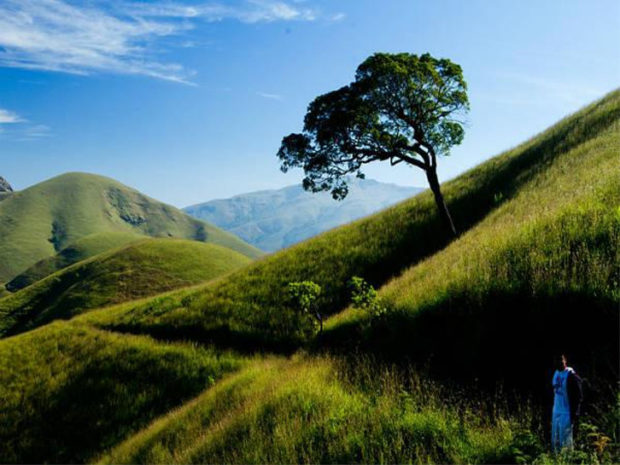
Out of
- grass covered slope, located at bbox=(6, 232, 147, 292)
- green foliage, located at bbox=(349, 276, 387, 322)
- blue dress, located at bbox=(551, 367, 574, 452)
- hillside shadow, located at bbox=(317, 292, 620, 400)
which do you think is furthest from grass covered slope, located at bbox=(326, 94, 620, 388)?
grass covered slope, located at bbox=(6, 232, 147, 292)

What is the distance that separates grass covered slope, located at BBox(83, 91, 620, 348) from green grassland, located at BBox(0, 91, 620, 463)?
0.61 feet

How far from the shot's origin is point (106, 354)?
19.9 meters

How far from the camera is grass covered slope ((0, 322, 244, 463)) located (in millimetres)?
14586

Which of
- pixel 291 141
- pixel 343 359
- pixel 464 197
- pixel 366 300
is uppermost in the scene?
pixel 291 141

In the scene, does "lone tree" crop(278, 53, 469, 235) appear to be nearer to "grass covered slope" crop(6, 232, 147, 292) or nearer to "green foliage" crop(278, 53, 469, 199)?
"green foliage" crop(278, 53, 469, 199)

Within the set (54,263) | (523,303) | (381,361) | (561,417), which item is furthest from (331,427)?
(54,263)

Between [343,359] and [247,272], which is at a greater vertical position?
[247,272]

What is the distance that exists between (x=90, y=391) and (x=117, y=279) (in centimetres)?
5477

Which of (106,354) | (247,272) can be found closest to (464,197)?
(247,272)

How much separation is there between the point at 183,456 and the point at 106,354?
13.8 meters

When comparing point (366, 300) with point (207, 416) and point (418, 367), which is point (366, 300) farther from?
point (207, 416)

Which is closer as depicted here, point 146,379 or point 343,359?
point 343,359

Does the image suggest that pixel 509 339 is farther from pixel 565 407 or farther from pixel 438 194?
pixel 438 194

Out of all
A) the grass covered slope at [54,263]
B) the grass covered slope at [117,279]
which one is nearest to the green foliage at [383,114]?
the grass covered slope at [117,279]
